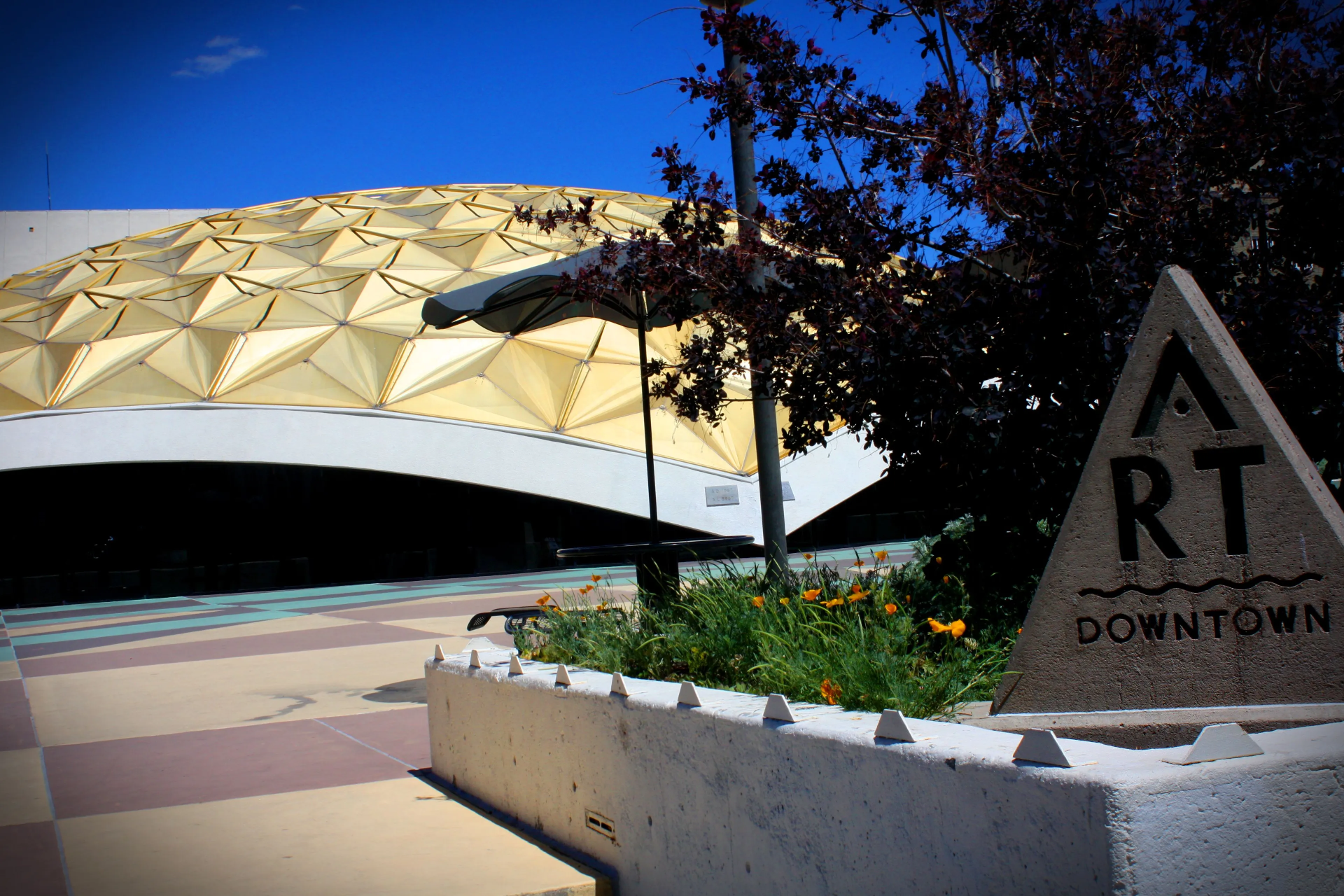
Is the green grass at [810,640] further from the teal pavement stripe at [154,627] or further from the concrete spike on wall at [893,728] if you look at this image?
the teal pavement stripe at [154,627]

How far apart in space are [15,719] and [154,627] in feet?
22.9

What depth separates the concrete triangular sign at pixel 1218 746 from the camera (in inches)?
94.4

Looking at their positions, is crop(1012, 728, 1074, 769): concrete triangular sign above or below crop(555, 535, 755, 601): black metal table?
below

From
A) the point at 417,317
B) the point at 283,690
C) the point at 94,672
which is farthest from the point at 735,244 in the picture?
the point at 417,317

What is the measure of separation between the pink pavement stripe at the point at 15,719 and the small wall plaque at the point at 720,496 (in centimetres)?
1272

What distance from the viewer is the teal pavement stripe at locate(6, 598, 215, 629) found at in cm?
1578

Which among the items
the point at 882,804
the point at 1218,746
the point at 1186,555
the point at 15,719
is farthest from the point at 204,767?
the point at 1218,746

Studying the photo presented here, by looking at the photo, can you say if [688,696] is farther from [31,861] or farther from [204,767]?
[204,767]

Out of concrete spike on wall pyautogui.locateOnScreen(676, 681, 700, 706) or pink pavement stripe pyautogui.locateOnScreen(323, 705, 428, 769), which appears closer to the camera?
concrete spike on wall pyautogui.locateOnScreen(676, 681, 700, 706)

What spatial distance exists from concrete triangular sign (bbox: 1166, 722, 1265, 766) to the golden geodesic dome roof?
56.2 feet

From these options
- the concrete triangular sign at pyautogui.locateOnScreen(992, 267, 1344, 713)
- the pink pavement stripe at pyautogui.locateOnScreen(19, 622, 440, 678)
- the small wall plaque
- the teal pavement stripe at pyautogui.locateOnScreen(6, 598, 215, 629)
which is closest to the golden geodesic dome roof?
the small wall plaque

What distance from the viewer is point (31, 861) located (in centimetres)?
441

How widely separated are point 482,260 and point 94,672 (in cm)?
1526

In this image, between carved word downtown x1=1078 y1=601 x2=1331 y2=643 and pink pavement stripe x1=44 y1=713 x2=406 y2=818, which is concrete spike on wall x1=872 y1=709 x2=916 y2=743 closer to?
carved word downtown x1=1078 y1=601 x2=1331 y2=643
